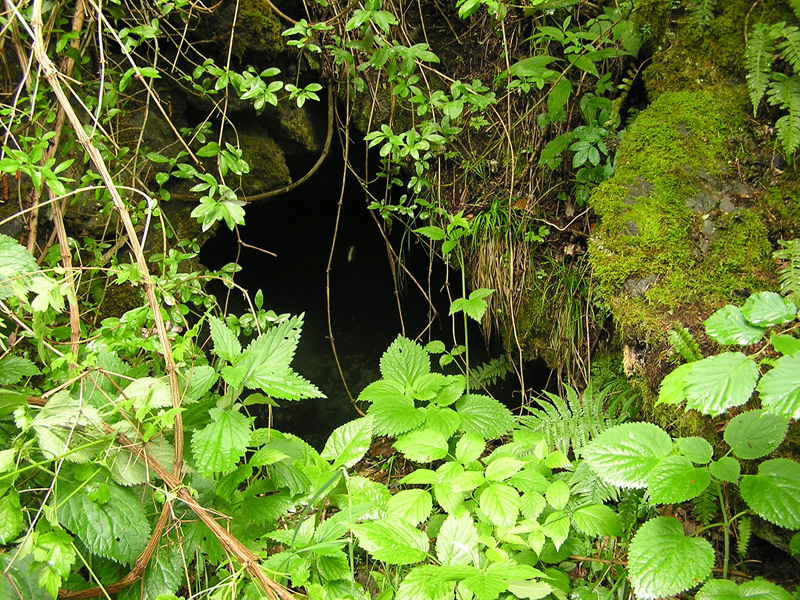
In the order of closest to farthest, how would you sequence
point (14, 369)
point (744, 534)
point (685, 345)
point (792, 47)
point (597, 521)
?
point (14, 369)
point (744, 534)
point (597, 521)
point (685, 345)
point (792, 47)

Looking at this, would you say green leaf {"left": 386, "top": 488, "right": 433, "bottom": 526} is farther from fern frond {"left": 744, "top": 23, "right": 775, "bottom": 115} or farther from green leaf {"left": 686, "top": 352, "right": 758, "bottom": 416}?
fern frond {"left": 744, "top": 23, "right": 775, "bottom": 115}

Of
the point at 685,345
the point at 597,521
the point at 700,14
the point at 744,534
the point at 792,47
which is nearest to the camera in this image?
the point at 744,534

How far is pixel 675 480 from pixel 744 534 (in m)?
0.42

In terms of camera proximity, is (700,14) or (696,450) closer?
(696,450)

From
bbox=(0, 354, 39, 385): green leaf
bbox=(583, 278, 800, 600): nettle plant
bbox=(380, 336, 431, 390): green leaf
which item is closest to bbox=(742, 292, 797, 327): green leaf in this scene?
bbox=(583, 278, 800, 600): nettle plant

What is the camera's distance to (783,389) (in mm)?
1065

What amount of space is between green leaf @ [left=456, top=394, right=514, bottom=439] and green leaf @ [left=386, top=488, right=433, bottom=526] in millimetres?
536

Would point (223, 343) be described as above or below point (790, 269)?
above

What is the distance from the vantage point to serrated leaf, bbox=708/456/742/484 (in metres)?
1.31

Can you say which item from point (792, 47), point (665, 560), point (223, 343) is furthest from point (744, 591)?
point (792, 47)

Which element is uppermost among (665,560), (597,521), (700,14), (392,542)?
(700,14)

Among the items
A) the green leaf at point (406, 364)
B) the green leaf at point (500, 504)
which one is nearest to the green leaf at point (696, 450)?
the green leaf at point (500, 504)

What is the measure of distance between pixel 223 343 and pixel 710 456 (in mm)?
1383

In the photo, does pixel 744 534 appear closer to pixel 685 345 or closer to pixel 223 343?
pixel 685 345
